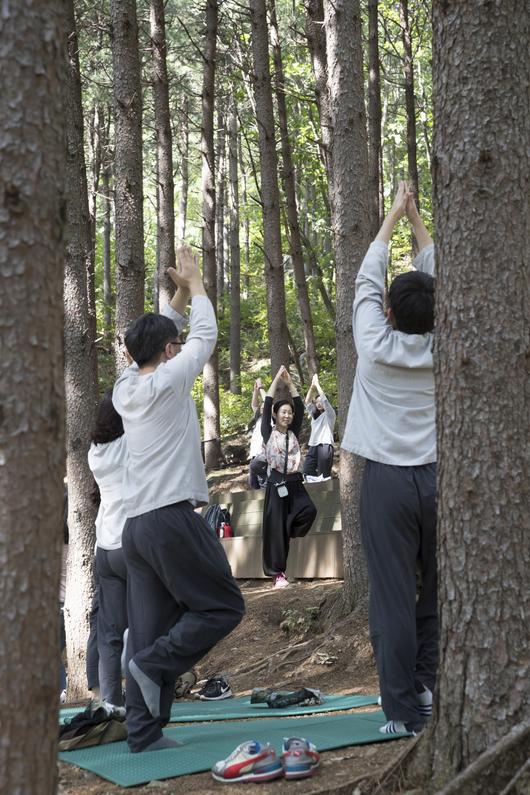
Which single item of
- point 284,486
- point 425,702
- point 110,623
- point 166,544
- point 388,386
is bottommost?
point 110,623

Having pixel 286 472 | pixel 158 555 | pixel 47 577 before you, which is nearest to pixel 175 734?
pixel 158 555

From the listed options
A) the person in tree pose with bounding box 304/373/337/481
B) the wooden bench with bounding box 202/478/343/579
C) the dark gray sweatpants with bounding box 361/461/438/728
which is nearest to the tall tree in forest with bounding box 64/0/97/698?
the wooden bench with bounding box 202/478/343/579

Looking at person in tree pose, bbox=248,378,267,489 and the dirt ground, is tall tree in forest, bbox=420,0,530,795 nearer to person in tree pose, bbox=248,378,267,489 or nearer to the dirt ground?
the dirt ground

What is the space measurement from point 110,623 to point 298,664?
1997 mm

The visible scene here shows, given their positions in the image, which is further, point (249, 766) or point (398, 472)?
point (398, 472)

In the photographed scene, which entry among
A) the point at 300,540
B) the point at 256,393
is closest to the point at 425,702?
the point at 300,540

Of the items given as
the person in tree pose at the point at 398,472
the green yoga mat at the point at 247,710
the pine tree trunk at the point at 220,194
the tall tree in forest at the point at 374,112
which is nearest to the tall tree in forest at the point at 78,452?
the green yoga mat at the point at 247,710

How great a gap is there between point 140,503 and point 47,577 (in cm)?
216

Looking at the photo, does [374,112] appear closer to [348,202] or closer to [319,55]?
[319,55]

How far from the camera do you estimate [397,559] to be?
14.0ft

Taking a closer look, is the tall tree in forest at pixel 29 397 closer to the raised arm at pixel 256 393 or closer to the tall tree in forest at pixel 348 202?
the tall tree in forest at pixel 348 202

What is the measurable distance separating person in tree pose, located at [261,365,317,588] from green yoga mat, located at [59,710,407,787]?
22.5 ft

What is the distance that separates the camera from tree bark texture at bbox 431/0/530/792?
130 inches

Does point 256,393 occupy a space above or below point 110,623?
above
